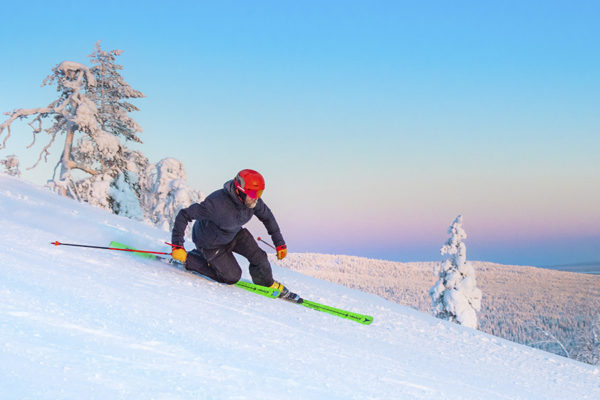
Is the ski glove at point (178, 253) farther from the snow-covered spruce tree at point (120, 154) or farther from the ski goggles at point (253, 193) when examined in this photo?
the snow-covered spruce tree at point (120, 154)

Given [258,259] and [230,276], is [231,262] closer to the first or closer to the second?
[230,276]

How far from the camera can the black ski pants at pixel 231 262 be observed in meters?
6.47

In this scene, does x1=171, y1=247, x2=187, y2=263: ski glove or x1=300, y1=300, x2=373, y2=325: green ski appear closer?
x1=171, y1=247, x2=187, y2=263: ski glove

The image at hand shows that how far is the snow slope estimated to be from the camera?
9.14ft

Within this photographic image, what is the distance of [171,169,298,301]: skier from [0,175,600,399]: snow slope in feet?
0.88

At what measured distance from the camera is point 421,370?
16.2 feet

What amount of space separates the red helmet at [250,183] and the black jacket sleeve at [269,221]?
23.5 inches

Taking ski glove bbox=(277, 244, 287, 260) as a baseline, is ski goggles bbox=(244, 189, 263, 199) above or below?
above

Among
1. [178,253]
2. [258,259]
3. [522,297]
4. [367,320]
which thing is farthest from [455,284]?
[522,297]

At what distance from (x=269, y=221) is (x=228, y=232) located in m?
0.69

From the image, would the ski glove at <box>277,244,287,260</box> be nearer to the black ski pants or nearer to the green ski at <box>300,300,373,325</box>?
the black ski pants

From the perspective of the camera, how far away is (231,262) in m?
6.55

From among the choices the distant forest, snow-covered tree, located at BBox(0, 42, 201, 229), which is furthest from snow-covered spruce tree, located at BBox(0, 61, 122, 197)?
the distant forest

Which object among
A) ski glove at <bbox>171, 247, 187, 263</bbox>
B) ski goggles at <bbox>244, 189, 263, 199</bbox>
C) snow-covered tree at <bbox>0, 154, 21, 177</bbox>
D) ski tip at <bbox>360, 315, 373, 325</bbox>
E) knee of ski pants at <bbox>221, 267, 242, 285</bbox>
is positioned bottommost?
ski tip at <bbox>360, 315, 373, 325</bbox>
